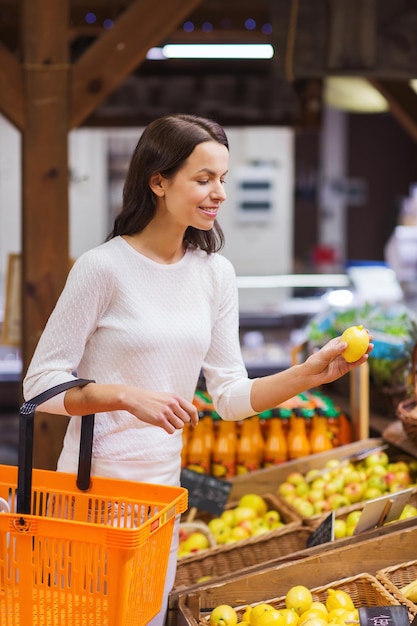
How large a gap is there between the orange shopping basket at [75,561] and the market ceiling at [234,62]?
2264mm

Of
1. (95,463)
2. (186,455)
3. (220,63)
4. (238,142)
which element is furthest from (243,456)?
(238,142)

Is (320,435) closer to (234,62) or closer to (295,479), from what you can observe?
(295,479)

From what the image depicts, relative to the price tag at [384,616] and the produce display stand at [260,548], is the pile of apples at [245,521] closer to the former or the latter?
the produce display stand at [260,548]

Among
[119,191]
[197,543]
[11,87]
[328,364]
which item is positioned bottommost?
[197,543]

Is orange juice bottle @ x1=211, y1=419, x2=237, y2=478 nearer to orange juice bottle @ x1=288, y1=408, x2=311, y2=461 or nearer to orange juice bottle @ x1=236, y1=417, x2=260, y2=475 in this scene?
orange juice bottle @ x1=236, y1=417, x2=260, y2=475

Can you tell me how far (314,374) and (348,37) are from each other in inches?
88.3

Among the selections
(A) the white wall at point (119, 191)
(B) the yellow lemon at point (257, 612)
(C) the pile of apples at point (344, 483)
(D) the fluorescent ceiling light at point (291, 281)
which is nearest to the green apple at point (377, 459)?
(C) the pile of apples at point (344, 483)

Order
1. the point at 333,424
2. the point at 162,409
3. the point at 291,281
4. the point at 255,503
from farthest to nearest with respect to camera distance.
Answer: the point at 291,281 → the point at 333,424 → the point at 255,503 → the point at 162,409

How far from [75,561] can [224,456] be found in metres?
2.00

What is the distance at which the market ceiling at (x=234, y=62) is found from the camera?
397cm

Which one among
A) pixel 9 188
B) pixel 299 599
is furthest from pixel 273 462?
pixel 9 188

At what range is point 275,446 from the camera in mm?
3908

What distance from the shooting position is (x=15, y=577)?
1.97 m

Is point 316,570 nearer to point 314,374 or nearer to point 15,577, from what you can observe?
point 314,374
